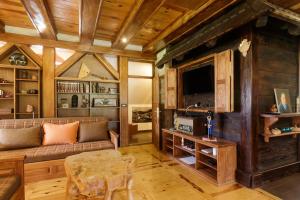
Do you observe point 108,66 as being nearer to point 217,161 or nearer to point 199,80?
point 199,80

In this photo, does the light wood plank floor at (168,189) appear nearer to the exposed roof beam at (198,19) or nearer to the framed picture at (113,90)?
the framed picture at (113,90)

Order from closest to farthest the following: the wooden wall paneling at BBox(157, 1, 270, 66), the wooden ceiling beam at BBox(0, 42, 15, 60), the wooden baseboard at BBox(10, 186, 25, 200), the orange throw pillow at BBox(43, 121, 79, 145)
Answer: the wooden baseboard at BBox(10, 186, 25, 200) → the wooden wall paneling at BBox(157, 1, 270, 66) → the orange throw pillow at BBox(43, 121, 79, 145) → the wooden ceiling beam at BBox(0, 42, 15, 60)

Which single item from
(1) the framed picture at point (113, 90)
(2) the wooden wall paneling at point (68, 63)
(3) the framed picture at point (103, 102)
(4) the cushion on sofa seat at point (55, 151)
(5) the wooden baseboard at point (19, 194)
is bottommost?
(5) the wooden baseboard at point (19, 194)

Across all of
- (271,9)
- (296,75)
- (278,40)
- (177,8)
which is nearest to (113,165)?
(177,8)

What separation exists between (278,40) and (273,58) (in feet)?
1.07

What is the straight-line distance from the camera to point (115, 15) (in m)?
2.83

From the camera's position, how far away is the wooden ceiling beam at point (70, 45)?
3.36 metres

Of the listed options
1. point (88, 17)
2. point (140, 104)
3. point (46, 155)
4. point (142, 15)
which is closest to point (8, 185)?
point (46, 155)

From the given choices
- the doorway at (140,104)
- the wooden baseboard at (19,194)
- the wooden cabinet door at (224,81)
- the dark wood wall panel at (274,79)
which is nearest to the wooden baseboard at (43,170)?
the wooden baseboard at (19,194)

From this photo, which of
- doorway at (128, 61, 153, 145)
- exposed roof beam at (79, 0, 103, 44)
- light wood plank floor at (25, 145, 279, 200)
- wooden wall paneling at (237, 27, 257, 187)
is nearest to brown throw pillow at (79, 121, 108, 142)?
light wood plank floor at (25, 145, 279, 200)

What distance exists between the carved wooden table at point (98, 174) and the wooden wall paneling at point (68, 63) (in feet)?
7.88

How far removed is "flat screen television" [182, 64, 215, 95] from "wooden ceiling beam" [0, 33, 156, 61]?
1.43 metres

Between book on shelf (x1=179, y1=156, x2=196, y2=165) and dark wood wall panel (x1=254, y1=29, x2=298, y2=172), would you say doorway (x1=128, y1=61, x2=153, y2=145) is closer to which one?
book on shelf (x1=179, y1=156, x2=196, y2=165)

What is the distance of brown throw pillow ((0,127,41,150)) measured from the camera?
8.54 feet
